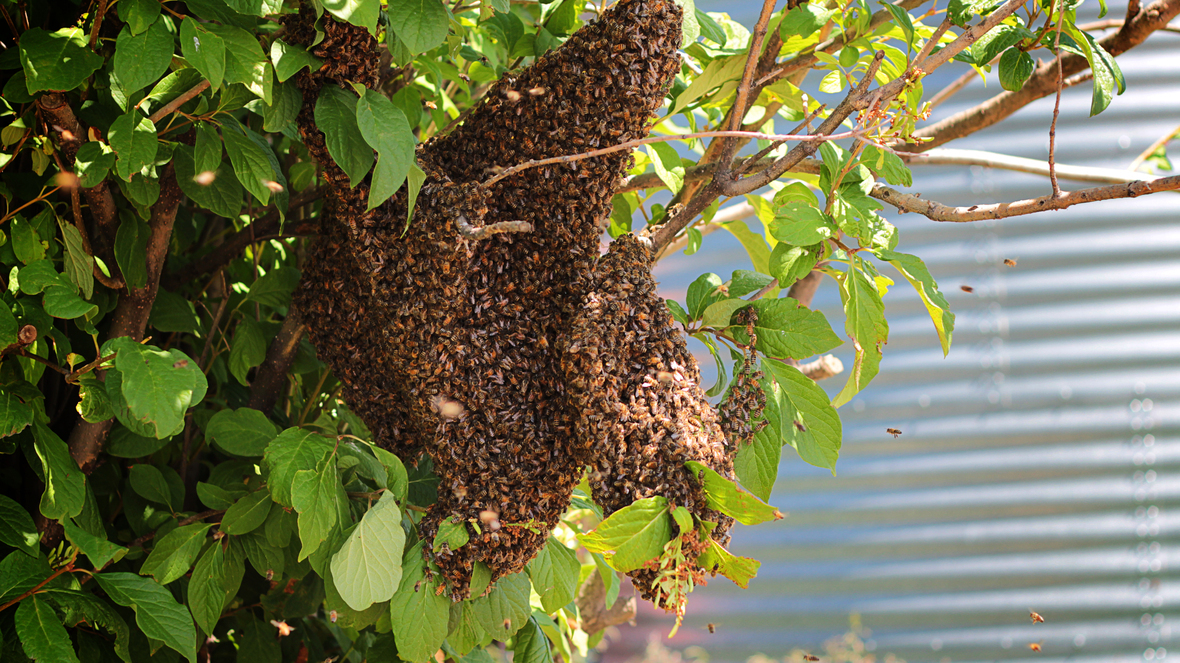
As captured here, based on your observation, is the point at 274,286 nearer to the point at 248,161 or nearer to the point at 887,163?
the point at 248,161

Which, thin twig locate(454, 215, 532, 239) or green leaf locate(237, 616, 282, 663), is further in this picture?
green leaf locate(237, 616, 282, 663)

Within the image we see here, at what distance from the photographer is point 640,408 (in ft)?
2.22

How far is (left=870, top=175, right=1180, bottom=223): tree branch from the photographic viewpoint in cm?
61

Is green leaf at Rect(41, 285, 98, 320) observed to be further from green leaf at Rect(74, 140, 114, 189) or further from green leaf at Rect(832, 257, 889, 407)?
green leaf at Rect(832, 257, 889, 407)

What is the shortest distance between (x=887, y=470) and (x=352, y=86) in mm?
1994

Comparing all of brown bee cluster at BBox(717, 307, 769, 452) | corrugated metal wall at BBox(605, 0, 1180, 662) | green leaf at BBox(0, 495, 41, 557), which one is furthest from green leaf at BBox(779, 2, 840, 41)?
corrugated metal wall at BBox(605, 0, 1180, 662)

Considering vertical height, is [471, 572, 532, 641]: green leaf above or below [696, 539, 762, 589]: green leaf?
below

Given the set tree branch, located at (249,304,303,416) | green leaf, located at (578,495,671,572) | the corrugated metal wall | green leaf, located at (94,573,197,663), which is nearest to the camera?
green leaf, located at (578,495,671,572)

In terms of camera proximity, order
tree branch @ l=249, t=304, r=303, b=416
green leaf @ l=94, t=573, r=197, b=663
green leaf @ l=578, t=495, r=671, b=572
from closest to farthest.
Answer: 1. green leaf @ l=578, t=495, r=671, b=572
2. green leaf @ l=94, t=573, r=197, b=663
3. tree branch @ l=249, t=304, r=303, b=416

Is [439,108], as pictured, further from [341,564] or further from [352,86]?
[341,564]

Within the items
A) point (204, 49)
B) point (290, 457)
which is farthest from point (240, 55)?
point (290, 457)

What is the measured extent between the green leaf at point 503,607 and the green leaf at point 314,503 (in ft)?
0.56

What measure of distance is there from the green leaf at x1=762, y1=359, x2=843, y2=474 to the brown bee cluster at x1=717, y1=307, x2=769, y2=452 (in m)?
0.02

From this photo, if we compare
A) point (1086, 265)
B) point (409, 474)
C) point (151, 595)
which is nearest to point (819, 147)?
point (409, 474)
